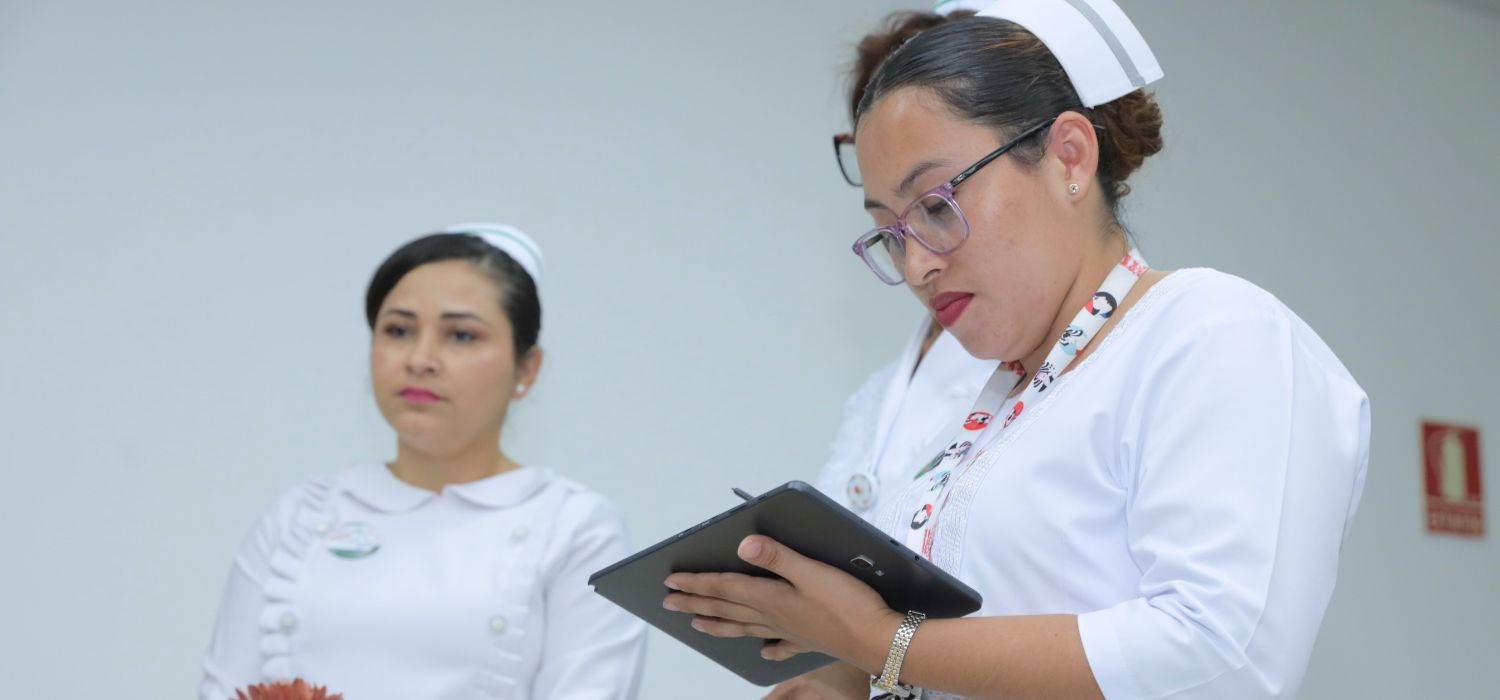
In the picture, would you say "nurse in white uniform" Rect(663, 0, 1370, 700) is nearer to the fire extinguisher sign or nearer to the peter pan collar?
the peter pan collar

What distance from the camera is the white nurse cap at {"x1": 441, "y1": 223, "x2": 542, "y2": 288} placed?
2.72 meters

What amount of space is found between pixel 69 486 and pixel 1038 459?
8.23 ft

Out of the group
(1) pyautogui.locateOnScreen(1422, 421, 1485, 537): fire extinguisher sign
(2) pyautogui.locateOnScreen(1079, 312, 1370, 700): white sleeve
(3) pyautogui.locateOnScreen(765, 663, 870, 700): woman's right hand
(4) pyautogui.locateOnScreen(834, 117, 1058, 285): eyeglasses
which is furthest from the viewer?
(1) pyautogui.locateOnScreen(1422, 421, 1485, 537): fire extinguisher sign

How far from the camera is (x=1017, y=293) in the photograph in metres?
1.40

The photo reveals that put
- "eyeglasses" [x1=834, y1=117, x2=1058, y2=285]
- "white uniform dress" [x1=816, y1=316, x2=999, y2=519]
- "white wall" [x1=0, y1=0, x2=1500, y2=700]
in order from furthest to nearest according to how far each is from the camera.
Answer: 1. "white wall" [x1=0, y1=0, x2=1500, y2=700]
2. "white uniform dress" [x1=816, y1=316, x2=999, y2=519]
3. "eyeglasses" [x1=834, y1=117, x2=1058, y2=285]

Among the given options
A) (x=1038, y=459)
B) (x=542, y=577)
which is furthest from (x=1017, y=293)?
(x=542, y=577)

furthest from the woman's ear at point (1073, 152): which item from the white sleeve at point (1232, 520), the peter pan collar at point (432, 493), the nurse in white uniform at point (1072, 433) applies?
the peter pan collar at point (432, 493)

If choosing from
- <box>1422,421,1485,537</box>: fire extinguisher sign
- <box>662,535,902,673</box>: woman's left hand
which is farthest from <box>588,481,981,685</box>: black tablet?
<box>1422,421,1485,537</box>: fire extinguisher sign

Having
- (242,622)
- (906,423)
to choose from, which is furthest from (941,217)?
(242,622)

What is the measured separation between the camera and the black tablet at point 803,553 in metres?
1.20

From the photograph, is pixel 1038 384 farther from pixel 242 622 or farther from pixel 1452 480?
pixel 1452 480

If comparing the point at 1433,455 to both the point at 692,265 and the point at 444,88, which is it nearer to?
the point at 692,265

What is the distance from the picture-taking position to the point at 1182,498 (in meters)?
1.15

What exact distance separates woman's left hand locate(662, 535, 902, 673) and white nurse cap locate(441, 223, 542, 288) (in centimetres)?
146
